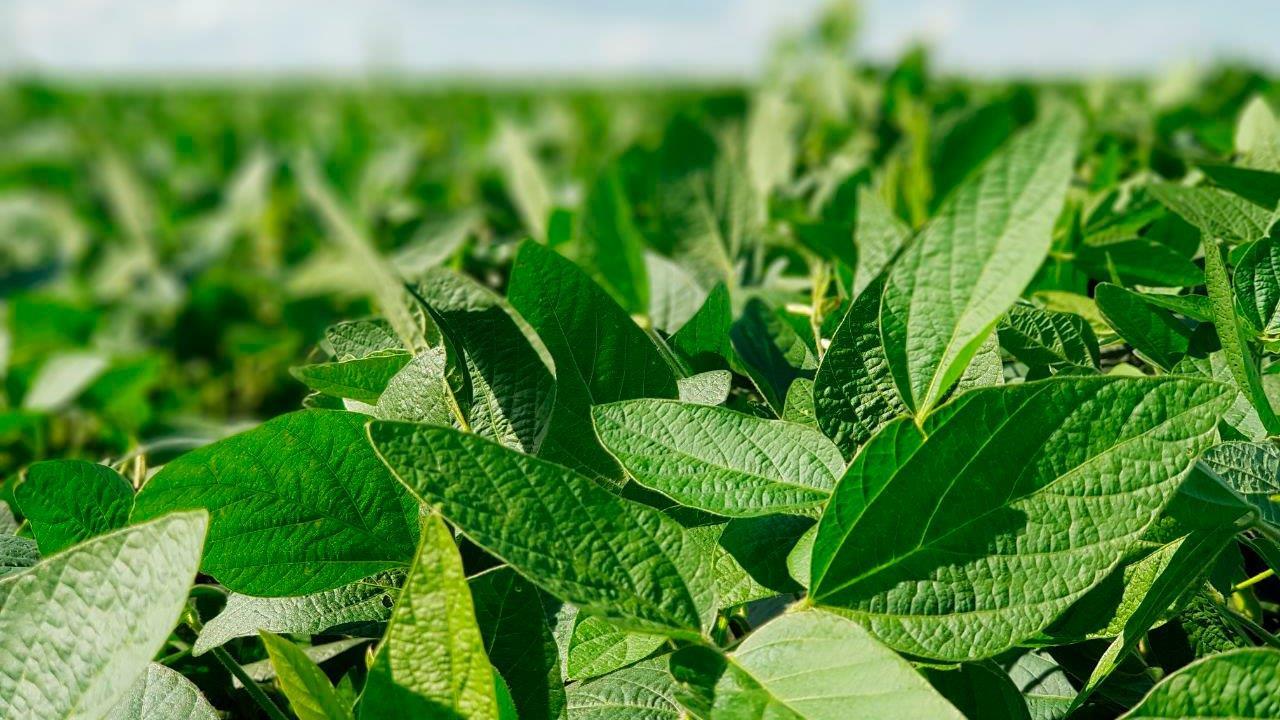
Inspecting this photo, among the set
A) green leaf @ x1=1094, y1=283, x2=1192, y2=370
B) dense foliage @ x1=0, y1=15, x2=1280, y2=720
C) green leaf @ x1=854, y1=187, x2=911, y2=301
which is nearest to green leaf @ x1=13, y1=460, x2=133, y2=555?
dense foliage @ x1=0, y1=15, x2=1280, y2=720

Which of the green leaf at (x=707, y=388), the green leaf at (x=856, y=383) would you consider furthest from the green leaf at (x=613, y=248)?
the green leaf at (x=856, y=383)

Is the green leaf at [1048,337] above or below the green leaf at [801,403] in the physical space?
above

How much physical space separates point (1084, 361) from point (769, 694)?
399 mm

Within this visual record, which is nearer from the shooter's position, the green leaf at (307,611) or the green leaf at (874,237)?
the green leaf at (307,611)

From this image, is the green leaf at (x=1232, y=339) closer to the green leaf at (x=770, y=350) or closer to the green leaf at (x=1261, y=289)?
the green leaf at (x=1261, y=289)

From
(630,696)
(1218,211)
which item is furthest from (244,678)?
(1218,211)

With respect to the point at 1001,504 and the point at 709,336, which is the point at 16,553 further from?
the point at 1001,504

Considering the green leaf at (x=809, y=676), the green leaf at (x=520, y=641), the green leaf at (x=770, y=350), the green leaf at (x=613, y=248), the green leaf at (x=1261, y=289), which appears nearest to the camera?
the green leaf at (x=809, y=676)

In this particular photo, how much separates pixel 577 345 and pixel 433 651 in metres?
0.25

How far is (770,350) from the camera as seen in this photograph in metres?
0.88

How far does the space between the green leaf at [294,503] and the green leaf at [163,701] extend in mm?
79

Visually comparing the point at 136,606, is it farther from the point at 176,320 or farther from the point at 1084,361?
the point at 176,320

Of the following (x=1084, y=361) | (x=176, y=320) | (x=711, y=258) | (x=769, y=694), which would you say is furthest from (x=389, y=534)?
(x=176, y=320)

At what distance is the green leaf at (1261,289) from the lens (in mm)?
710
